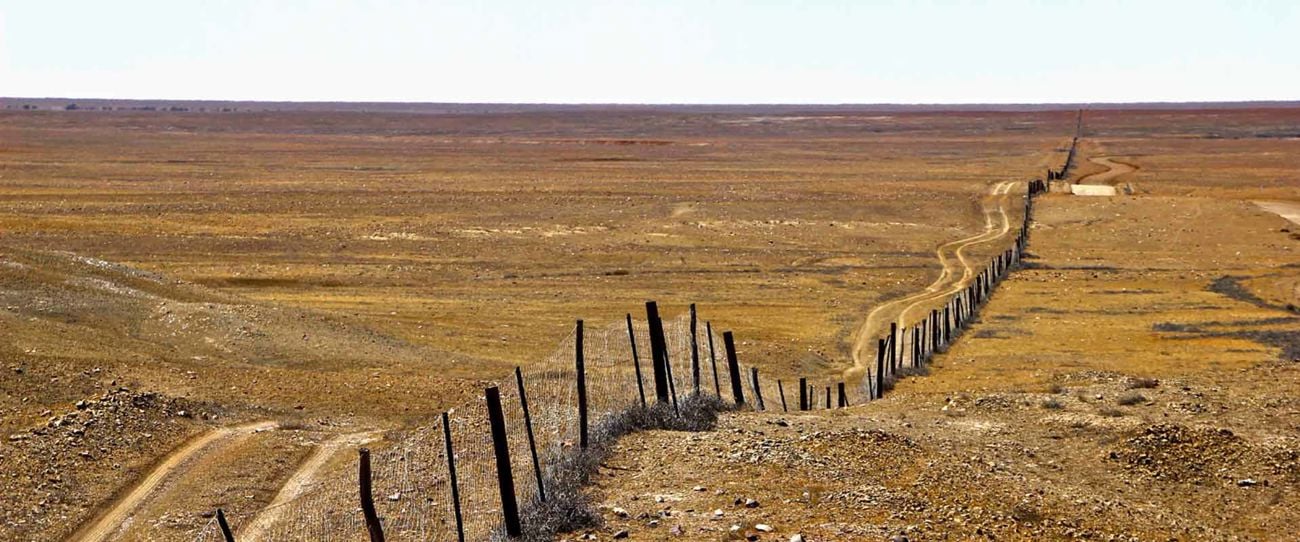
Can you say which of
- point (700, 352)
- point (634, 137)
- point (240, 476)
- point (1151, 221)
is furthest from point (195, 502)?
point (634, 137)

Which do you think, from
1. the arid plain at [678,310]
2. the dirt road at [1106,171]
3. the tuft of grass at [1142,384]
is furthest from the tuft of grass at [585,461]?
the dirt road at [1106,171]

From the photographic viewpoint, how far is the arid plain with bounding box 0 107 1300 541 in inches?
560

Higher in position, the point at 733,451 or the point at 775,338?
the point at 733,451

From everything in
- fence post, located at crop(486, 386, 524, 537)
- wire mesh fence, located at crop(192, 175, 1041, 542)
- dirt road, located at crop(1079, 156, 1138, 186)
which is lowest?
dirt road, located at crop(1079, 156, 1138, 186)

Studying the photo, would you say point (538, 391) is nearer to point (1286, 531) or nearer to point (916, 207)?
point (1286, 531)

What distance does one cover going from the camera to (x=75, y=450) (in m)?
16.5

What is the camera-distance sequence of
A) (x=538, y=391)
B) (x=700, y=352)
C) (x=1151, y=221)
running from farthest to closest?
(x=1151, y=221) < (x=700, y=352) < (x=538, y=391)

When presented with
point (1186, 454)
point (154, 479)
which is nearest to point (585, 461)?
point (154, 479)

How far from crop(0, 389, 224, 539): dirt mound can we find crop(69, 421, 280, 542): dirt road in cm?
19

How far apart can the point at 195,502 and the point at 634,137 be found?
458ft

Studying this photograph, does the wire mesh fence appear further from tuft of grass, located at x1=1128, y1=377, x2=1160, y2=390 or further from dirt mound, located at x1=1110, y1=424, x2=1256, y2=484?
dirt mound, located at x1=1110, y1=424, x2=1256, y2=484

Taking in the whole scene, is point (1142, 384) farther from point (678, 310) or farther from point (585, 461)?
point (678, 310)

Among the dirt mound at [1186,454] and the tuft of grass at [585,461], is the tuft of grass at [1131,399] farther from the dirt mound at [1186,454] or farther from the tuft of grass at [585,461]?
the tuft of grass at [585,461]

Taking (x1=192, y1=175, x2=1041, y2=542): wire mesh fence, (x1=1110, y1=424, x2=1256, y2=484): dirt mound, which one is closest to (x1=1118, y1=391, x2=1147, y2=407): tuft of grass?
(x1=1110, y1=424, x2=1256, y2=484): dirt mound
